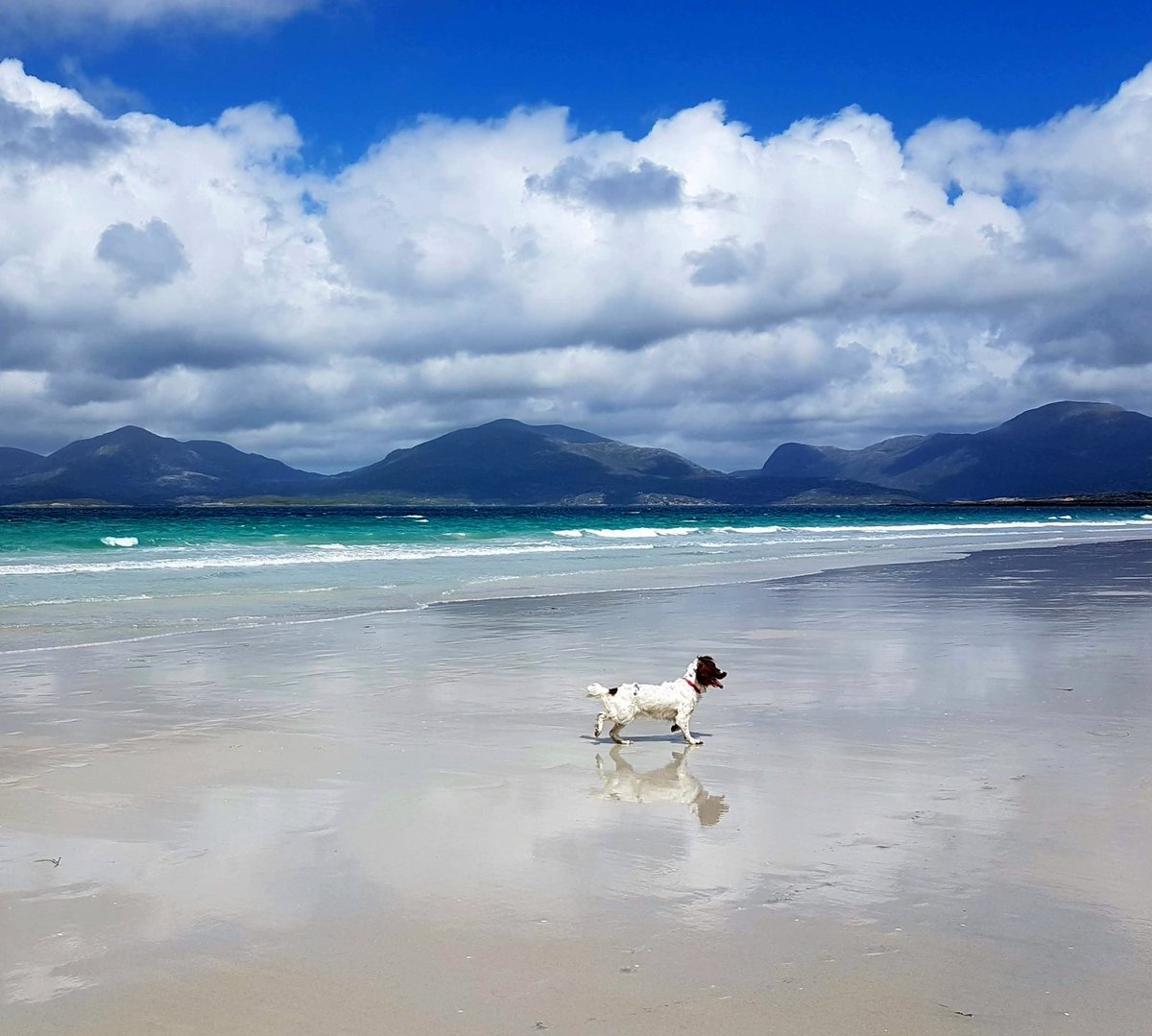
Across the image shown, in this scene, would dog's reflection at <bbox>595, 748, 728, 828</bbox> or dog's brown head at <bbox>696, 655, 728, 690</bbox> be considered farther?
dog's brown head at <bbox>696, 655, 728, 690</bbox>

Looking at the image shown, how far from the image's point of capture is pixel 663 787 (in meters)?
7.28

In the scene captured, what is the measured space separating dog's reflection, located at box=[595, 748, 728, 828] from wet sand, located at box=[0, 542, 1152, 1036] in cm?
5

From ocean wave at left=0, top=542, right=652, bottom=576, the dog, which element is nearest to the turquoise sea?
ocean wave at left=0, top=542, right=652, bottom=576

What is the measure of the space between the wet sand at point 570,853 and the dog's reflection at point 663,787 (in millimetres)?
47

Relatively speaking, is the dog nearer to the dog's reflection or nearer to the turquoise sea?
the dog's reflection

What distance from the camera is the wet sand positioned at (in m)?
4.09

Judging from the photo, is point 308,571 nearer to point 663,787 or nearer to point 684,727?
point 684,727

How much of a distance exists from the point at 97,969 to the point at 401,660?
882 cm

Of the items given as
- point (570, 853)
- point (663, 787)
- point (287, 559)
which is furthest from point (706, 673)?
point (287, 559)

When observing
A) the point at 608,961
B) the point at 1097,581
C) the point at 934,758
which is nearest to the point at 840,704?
the point at 934,758

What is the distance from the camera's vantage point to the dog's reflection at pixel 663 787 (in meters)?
6.71

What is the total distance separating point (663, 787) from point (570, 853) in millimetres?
1636

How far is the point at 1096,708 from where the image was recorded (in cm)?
950

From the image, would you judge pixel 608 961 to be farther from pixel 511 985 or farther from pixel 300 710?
pixel 300 710
